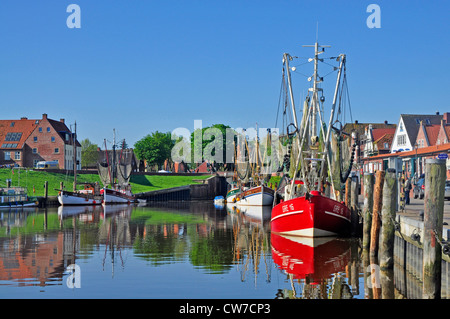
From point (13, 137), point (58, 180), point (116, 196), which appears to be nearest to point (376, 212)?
point (116, 196)

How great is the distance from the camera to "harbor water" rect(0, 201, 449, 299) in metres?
19.3

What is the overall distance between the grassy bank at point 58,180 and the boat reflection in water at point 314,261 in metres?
60.6

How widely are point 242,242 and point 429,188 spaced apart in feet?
60.4

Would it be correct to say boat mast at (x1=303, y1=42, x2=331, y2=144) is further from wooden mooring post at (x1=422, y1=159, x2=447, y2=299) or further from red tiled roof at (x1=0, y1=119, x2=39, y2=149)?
red tiled roof at (x1=0, y1=119, x2=39, y2=149)

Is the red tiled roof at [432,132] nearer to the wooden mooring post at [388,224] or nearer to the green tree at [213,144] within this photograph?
the green tree at [213,144]

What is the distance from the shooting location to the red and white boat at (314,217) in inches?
1240

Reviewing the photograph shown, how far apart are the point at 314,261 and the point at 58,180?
78.8 metres

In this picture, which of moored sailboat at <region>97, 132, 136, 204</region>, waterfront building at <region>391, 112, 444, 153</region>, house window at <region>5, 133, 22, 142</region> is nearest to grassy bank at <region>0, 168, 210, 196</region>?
moored sailboat at <region>97, 132, 136, 204</region>

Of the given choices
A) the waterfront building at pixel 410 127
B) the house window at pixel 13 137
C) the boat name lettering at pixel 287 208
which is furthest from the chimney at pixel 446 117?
the house window at pixel 13 137

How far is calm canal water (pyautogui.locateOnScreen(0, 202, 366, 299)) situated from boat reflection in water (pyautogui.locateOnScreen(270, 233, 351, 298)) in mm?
35

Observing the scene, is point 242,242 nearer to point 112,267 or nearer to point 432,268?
point 112,267

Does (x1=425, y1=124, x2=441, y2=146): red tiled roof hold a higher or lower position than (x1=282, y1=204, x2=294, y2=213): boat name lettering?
higher
